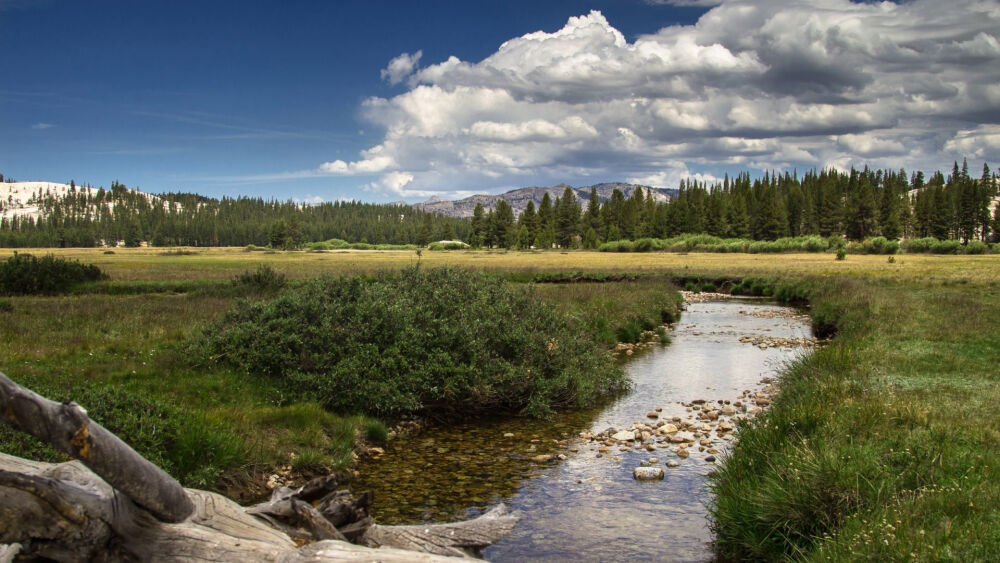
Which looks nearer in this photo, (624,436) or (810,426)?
(810,426)

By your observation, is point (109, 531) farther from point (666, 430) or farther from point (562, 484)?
point (666, 430)

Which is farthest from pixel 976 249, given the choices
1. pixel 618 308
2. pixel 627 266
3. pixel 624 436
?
pixel 624 436

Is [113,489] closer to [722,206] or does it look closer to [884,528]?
[884,528]

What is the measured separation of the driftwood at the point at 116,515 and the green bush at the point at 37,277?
32113 millimetres

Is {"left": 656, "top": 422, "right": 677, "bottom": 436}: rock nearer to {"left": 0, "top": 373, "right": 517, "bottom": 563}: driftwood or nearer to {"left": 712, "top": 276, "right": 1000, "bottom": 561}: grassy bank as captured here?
{"left": 712, "top": 276, "right": 1000, "bottom": 561}: grassy bank

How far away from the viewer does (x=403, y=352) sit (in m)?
15.0

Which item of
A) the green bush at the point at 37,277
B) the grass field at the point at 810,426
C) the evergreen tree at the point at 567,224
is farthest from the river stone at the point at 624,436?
the evergreen tree at the point at 567,224

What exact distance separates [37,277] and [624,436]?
32045 mm

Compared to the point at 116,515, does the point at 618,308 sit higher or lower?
lower

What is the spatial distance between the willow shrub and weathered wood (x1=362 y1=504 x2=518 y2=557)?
287 inches

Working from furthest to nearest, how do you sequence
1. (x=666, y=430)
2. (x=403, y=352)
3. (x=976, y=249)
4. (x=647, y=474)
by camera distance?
(x=976, y=249)
(x=403, y=352)
(x=666, y=430)
(x=647, y=474)

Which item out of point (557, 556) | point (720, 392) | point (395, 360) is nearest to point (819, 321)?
point (720, 392)

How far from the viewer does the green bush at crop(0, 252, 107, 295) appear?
31.2 m

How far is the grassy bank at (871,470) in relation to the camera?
6.04 m
